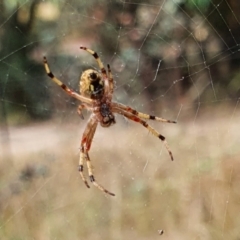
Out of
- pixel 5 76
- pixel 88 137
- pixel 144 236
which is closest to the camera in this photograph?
pixel 88 137

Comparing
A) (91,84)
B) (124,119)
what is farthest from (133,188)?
(91,84)

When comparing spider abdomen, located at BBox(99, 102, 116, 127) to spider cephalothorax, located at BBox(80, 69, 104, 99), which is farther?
spider abdomen, located at BBox(99, 102, 116, 127)

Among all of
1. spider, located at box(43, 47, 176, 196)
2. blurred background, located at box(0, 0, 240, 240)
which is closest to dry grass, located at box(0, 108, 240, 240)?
blurred background, located at box(0, 0, 240, 240)

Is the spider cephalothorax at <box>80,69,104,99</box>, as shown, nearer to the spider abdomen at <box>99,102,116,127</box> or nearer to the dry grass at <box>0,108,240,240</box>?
the spider abdomen at <box>99,102,116,127</box>

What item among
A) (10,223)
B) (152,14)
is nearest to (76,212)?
(10,223)

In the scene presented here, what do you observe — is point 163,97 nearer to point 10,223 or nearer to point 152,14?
point 152,14

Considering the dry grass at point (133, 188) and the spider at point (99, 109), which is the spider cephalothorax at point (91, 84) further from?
the dry grass at point (133, 188)
